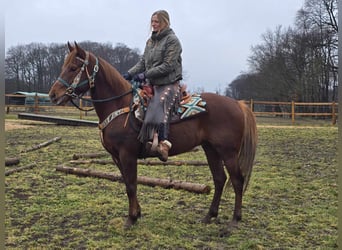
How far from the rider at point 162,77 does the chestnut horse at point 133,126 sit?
194 mm

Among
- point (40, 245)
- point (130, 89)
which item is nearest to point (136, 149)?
point (130, 89)

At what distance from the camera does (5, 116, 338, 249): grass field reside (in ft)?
12.3

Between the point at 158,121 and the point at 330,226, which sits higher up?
the point at 158,121

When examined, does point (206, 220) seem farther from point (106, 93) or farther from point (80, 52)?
point (80, 52)

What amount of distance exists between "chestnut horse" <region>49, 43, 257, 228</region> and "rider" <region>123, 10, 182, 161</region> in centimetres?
19

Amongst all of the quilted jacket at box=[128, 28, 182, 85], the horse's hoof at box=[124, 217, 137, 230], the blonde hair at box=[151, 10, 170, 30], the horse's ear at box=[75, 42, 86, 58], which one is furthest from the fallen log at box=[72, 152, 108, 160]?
the blonde hair at box=[151, 10, 170, 30]

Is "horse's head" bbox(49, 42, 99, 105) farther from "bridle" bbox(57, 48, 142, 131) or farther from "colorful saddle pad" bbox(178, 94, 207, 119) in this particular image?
"colorful saddle pad" bbox(178, 94, 207, 119)

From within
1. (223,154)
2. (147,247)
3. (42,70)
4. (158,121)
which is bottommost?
(147,247)

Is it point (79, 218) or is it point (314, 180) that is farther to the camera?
point (314, 180)

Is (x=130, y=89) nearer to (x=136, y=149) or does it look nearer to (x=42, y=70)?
(x=136, y=149)

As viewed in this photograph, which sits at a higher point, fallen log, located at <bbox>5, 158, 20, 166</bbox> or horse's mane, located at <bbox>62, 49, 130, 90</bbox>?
horse's mane, located at <bbox>62, 49, 130, 90</bbox>

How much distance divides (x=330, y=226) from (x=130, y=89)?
3007mm

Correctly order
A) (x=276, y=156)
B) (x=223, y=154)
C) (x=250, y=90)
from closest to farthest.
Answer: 1. (x=223, y=154)
2. (x=276, y=156)
3. (x=250, y=90)

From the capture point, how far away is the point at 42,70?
55.4 metres
